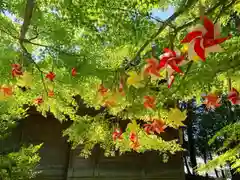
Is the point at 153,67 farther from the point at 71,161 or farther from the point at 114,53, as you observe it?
the point at 71,161


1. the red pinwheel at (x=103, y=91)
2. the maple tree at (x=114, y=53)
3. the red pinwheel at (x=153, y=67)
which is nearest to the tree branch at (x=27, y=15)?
the maple tree at (x=114, y=53)

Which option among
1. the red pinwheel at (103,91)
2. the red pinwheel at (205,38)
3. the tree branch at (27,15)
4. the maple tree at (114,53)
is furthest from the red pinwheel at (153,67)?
the tree branch at (27,15)

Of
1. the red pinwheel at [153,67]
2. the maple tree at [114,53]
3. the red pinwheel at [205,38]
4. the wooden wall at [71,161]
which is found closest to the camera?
the red pinwheel at [205,38]

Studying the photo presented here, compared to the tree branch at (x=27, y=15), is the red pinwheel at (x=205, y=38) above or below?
below

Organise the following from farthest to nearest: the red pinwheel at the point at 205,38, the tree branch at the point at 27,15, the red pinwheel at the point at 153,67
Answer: the tree branch at the point at 27,15, the red pinwheel at the point at 153,67, the red pinwheel at the point at 205,38

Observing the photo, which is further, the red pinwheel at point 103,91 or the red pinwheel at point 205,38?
the red pinwheel at point 103,91

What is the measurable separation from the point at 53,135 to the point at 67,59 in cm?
351

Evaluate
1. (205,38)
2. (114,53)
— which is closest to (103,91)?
(114,53)

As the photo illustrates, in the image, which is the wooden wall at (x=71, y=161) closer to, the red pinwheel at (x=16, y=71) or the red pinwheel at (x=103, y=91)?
the red pinwheel at (x=16, y=71)

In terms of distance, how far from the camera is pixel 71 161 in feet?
14.6

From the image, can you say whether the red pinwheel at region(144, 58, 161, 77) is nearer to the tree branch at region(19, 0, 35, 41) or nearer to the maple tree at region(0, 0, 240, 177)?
the maple tree at region(0, 0, 240, 177)

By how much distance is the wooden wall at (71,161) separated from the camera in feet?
14.5

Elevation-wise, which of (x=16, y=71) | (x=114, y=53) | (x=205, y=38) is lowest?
(x=205, y=38)

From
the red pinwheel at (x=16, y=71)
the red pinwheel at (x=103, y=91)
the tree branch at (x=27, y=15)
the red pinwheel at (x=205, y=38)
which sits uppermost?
the tree branch at (x=27, y=15)
